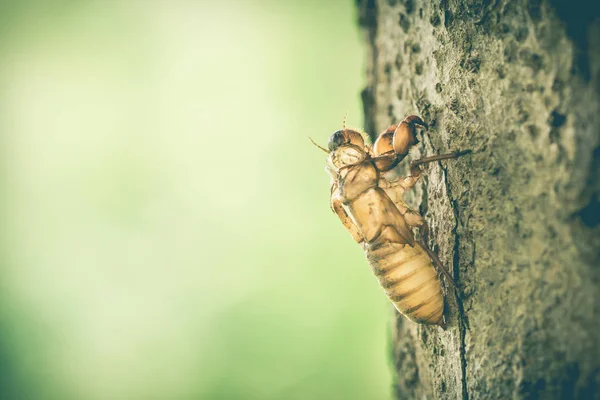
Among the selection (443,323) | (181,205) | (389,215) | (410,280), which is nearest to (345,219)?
(389,215)

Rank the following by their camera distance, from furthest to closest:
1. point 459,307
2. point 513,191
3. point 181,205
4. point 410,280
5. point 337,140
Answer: point 181,205, point 337,140, point 410,280, point 459,307, point 513,191

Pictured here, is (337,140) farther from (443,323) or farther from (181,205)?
(181,205)

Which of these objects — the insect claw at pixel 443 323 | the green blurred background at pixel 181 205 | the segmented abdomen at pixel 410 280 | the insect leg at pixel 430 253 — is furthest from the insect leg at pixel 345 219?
the green blurred background at pixel 181 205

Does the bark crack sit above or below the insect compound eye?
below

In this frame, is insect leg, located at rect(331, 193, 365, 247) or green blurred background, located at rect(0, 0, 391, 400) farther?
green blurred background, located at rect(0, 0, 391, 400)

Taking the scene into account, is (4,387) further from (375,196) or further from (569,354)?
(569,354)

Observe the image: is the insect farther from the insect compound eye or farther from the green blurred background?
the green blurred background

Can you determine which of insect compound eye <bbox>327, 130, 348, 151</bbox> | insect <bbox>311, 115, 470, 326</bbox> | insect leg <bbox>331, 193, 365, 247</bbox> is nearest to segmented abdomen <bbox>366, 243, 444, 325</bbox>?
insect <bbox>311, 115, 470, 326</bbox>

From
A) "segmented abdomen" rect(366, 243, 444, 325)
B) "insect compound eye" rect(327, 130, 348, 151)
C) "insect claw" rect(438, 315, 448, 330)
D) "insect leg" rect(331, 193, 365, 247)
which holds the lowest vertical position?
"insect claw" rect(438, 315, 448, 330)

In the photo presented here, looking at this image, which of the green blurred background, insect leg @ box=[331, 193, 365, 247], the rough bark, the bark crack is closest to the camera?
the rough bark
